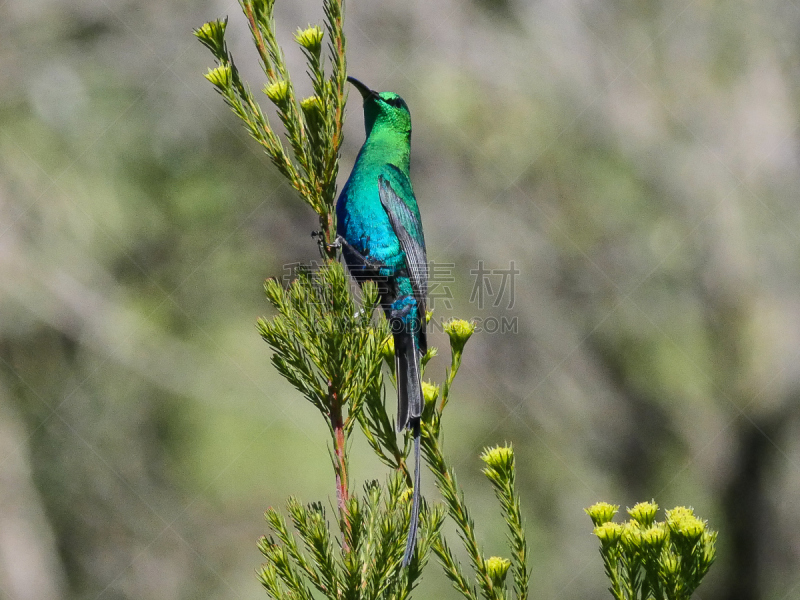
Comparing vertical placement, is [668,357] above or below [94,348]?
above

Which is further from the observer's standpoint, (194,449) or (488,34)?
(194,449)

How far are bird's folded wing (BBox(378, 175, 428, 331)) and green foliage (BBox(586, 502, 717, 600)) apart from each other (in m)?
1.47

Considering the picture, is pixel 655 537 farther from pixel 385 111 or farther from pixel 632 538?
pixel 385 111

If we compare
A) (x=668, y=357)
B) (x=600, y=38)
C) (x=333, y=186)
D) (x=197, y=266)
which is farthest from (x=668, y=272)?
(x=333, y=186)

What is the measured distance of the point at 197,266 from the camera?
5.61 m

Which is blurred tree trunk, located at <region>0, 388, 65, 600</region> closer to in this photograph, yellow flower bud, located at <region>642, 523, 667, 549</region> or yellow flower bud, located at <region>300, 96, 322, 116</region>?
yellow flower bud, located at <region>300, 96, 322, 116</region>

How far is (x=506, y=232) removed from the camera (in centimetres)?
533

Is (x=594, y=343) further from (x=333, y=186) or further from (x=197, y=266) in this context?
(x=333, y=186)

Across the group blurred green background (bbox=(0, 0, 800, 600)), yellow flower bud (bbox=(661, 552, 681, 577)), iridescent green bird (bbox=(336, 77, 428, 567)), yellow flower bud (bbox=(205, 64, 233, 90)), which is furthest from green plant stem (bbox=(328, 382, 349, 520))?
blurred green background (bbox=(0, 0, 800, 600))

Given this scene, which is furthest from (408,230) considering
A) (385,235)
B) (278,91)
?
(278,91)

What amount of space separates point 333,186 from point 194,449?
4983 mm

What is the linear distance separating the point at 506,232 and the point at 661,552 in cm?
409

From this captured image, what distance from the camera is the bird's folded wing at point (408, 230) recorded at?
2.83 m

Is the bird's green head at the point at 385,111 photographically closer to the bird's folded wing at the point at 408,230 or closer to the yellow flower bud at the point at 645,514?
the bird's folded wing at the point at 408,230
